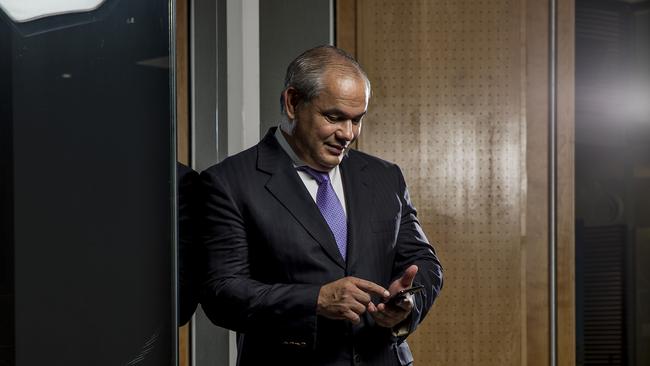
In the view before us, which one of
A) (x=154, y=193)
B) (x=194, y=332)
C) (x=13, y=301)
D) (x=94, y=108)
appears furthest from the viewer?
(x=194, y=332)

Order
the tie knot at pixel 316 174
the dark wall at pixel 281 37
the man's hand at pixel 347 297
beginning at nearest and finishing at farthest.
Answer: the man's hand at pixel 347 297
the tie knot at pixel 316 174
the dark wall at pixel 281 37

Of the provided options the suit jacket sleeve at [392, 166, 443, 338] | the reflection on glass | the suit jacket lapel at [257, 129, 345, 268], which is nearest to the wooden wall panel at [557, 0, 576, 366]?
the reflection on glass

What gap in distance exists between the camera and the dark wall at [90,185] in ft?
2.68

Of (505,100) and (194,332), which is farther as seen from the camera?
(505,100)

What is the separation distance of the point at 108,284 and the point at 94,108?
22cm

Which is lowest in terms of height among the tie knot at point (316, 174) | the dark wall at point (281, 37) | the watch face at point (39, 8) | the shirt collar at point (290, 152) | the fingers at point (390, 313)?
the fingers at point (390, 313)

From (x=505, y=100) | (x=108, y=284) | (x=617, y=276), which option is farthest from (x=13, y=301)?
(x=617, y=276)

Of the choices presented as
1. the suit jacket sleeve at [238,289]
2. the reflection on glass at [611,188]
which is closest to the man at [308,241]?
the suit jacket sleeve at [238,289]

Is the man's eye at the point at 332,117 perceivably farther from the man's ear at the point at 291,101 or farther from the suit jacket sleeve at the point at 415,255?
the suit jacket sleeve at the point at 415,255

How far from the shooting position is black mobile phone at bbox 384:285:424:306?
169 cm

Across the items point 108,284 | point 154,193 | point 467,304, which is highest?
point 154,193

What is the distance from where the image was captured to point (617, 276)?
142 inches

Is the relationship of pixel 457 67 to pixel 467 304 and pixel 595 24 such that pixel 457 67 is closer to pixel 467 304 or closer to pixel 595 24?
pixel 595 24

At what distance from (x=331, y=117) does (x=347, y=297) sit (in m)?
0.42
